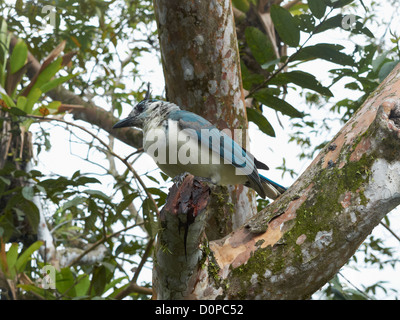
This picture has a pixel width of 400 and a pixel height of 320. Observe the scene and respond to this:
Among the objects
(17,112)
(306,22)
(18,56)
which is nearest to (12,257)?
(17,112)

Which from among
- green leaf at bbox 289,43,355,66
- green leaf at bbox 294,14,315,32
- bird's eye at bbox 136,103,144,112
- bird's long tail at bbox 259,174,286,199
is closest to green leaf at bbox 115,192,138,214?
bird's eye at bbox 136,103,144,112

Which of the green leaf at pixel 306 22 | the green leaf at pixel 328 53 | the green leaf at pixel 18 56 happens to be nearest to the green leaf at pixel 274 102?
the green leaf at pixel 328 53

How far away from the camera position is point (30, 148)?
3867 millimetres

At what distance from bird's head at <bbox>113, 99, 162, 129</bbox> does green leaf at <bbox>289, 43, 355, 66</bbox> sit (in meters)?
1.08

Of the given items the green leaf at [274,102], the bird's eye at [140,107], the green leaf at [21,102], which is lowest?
the bird's eye at [140,107]

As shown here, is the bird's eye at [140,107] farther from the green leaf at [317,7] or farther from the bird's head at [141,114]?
the green leaf at [317,7]

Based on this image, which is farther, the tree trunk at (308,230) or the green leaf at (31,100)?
the green leaf at (31,100)

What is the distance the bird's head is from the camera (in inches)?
120

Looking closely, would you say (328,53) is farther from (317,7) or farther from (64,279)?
(64,279)

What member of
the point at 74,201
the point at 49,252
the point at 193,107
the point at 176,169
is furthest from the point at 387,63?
the point at 49,252

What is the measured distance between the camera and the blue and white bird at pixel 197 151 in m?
2.59

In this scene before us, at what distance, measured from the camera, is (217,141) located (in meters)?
2.67

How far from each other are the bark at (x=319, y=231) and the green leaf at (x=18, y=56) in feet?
9.25

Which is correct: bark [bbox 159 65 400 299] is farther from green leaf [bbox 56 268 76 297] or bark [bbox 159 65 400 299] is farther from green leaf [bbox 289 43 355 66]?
green leaf [bbox 56 268 76 297]
